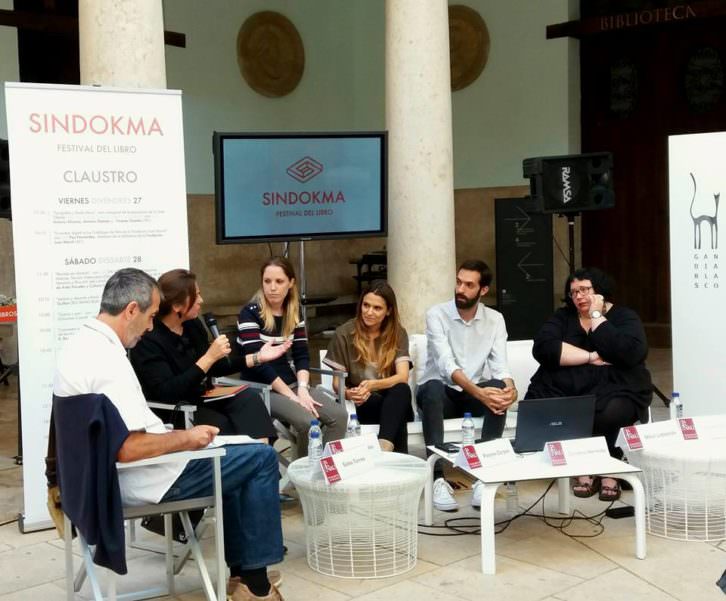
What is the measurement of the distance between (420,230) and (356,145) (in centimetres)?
77

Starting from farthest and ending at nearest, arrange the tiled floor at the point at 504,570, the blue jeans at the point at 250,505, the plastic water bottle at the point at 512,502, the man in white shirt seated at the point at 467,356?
1. the man in white shirt seated at the point at 467,356
2. the plastic water bottle at the point at 512,502
3. the tiled floor at the point at 504,570
4. the blue jeans at the point at 250,505

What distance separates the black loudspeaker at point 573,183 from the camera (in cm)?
791

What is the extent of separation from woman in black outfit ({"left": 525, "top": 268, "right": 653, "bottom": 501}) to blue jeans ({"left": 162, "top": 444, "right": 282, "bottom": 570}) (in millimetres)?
2154

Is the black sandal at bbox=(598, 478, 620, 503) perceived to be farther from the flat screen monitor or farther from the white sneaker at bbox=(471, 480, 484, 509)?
the flat screen monitor

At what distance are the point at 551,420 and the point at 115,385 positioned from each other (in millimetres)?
2132

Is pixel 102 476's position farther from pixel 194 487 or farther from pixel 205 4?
pixel 205 4

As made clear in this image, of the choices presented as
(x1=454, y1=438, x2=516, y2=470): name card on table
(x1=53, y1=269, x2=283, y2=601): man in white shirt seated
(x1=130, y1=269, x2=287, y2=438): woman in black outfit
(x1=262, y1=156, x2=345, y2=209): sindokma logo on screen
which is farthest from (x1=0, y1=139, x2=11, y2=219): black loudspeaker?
(x1=454, y1=438, x2=516, y2=470): name card on table

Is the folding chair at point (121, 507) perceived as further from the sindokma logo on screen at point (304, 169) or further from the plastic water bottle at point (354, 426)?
the sindokma logo on screen at point (304, 169)

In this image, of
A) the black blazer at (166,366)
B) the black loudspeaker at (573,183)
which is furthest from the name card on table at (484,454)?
the black loudspeaker at (573,183)

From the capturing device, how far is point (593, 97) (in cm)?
1232

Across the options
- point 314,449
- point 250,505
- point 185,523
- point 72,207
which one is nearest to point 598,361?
point 314,449

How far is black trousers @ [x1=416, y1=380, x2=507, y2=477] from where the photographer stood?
5738 millimetres

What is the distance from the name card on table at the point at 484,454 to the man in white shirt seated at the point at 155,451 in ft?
3.08

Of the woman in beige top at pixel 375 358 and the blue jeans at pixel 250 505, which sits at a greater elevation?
the woman in beige top at pixel 375 358
